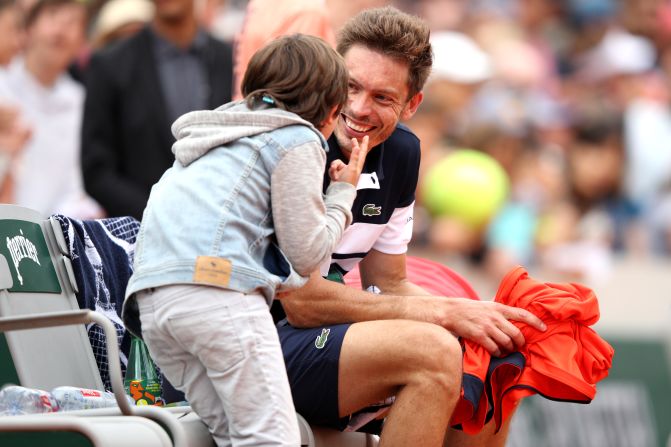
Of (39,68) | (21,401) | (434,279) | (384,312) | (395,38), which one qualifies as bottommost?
(434,279)

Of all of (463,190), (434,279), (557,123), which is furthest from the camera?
(557,123)

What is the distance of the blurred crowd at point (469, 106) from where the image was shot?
6.57 meters

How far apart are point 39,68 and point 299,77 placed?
4037mm

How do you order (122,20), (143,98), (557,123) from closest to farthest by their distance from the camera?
1. (143,98)
2. (122,20)
3. (557,123)

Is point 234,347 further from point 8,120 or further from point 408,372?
point 8,120

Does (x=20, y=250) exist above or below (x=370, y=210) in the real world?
above

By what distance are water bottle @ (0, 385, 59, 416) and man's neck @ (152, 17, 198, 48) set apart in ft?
10.5

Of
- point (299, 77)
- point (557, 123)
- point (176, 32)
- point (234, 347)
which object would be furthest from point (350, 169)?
point (557, 123)

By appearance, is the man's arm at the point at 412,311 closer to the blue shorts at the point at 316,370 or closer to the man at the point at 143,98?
the blue shorts at the point at 316,370

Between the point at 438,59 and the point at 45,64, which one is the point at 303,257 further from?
the point at 438,59

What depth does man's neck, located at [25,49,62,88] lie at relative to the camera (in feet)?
24.0

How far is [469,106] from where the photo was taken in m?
9.42

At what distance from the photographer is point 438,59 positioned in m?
9.41

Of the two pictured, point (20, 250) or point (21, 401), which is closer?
point (21, 401)
